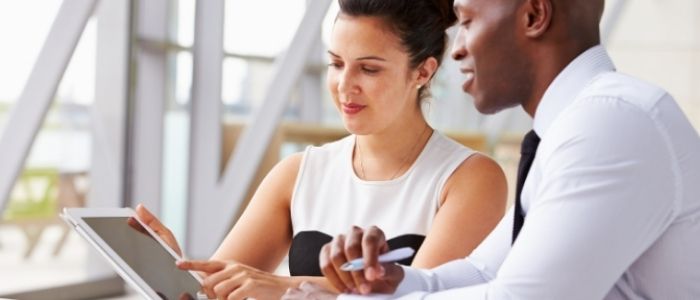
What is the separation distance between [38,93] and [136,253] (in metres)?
2.92

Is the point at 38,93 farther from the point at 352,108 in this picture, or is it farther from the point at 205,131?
the point at 352,108

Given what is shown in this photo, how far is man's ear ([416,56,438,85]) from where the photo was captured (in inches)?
84.5

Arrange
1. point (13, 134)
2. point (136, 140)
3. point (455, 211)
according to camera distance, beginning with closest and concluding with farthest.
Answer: point (455, 211) < point (13, 134) < point (136, 140)

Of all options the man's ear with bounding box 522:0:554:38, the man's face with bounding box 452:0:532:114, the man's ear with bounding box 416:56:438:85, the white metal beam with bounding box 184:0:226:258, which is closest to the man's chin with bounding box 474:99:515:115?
the man's face with bounding box 452:0:532:114

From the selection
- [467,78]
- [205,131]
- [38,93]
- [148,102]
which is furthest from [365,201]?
[205,131]

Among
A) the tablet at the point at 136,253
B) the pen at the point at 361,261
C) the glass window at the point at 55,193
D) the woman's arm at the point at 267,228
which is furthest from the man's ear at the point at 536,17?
the glass window at the point at 55,193

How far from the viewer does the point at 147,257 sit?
149 centimetres

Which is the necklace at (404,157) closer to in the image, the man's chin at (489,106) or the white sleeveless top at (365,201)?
the white sleeveless top at (365,201)

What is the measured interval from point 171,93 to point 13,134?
1.50m

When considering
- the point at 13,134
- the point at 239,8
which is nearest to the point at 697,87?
the point at 239,8

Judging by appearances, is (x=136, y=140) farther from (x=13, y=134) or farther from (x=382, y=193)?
(x=382, y=193)

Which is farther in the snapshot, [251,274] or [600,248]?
[251,274]

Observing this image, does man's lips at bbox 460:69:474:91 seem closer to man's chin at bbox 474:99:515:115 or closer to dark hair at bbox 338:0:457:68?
man's chin at bbox 474:99:515:115

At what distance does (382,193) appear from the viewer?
2066 mm
